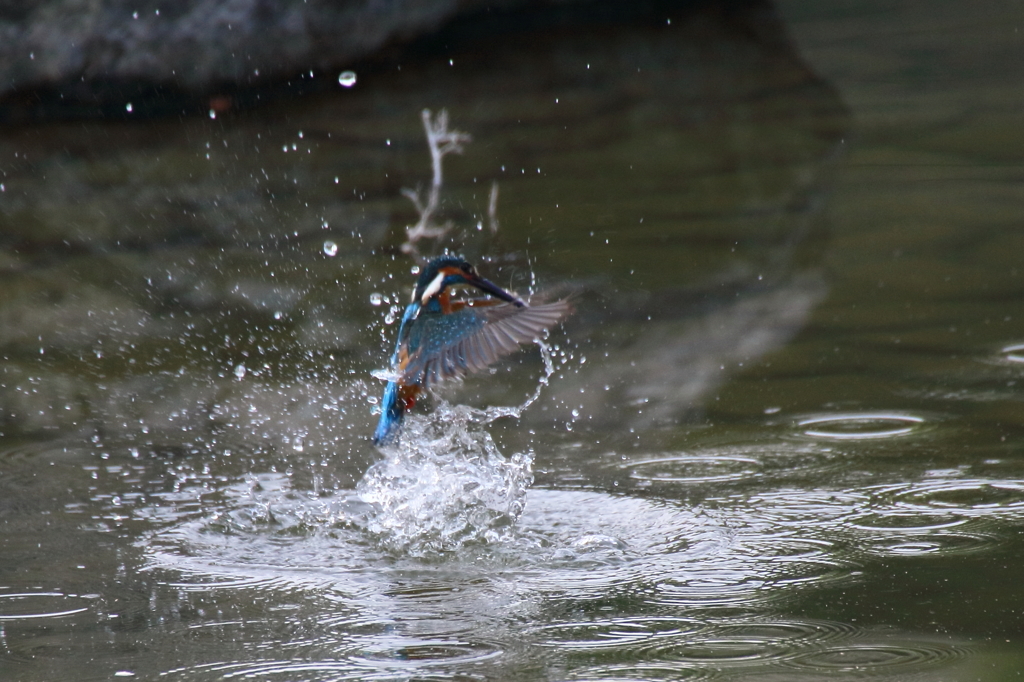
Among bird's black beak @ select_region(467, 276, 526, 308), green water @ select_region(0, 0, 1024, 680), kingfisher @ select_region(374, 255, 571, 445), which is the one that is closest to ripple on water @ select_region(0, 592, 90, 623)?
→ green water @ select_region(0, 0, 1024, 680)

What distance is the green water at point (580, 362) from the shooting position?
2174 millimetres

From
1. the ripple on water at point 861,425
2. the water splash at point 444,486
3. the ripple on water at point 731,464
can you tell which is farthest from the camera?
the ripple on water at point 861,425

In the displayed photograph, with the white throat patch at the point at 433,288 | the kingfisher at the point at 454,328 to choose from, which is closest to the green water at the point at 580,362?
the kingfisher at the point at 454,328

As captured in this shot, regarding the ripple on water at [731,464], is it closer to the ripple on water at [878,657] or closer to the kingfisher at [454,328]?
the kingfisher at [454,328]

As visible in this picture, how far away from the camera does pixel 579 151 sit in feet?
17.4

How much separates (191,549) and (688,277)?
7.17ft

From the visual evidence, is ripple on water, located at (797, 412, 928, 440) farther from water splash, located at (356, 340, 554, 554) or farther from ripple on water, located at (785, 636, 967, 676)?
ripple on water, located at (785, 636, 967, 676)

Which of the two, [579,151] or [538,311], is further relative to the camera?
[579,151]

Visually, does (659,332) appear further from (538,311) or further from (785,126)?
(785,126)

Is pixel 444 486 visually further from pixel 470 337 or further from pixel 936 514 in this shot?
pixel 936 514

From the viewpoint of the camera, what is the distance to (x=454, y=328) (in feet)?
8.98

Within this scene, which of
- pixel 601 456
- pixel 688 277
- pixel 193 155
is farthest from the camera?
pixel 193 155

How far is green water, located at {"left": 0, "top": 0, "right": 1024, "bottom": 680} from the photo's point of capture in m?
2.17

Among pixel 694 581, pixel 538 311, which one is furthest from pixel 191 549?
pixel 694 581
